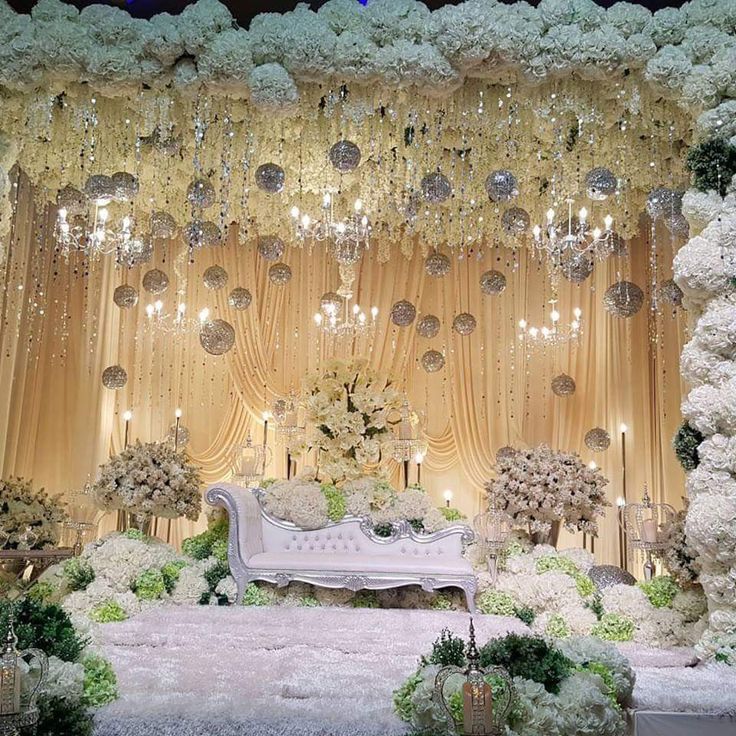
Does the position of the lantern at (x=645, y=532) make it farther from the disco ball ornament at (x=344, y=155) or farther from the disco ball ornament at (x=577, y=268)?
the disco ball ornament at (x=344, y=155)

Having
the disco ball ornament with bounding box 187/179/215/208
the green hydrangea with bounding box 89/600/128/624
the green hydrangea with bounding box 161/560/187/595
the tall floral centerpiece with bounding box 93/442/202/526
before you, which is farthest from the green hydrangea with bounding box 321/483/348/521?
the disco ball ornament with bounding box 187/179/215/208

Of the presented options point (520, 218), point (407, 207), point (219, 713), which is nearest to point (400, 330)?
point (407, 207)

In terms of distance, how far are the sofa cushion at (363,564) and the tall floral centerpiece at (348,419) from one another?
40.3 inches

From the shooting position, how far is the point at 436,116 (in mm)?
6609

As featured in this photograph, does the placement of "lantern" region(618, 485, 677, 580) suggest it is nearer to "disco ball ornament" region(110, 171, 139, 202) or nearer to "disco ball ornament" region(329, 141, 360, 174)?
"disco ball ornament" region(329, 141, 360, 174)

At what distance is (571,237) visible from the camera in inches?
271

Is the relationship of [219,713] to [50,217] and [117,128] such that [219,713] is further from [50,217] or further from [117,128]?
[50,217]

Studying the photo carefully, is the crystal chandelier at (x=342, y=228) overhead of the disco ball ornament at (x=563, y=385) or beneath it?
overhead

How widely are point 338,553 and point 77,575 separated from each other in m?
2.16

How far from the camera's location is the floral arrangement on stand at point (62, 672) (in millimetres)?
3207

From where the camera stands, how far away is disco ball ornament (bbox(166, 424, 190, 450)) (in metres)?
9.30

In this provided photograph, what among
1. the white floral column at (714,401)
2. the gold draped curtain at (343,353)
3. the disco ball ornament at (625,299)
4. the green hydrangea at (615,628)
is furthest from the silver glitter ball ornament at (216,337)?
the white floral column at (714,401)

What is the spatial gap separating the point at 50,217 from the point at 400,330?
417cm

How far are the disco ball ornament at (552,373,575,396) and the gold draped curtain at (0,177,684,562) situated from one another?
47cm
